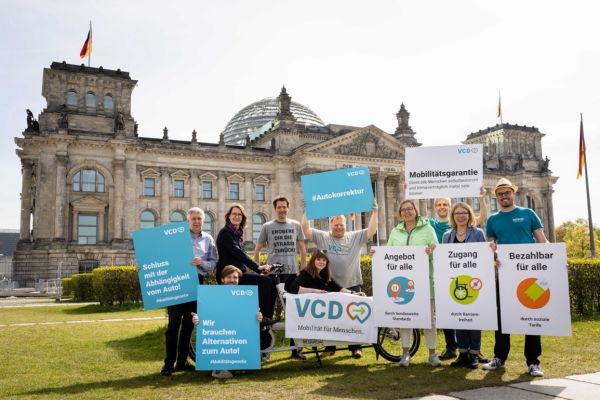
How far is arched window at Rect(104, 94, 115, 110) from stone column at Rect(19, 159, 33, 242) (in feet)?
29.4

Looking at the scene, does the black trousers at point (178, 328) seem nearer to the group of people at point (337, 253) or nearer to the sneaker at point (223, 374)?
the group of people at point (337, 253)

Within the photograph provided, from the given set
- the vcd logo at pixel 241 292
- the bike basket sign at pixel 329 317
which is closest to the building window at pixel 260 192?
the bike basket sign at pixel 329 317

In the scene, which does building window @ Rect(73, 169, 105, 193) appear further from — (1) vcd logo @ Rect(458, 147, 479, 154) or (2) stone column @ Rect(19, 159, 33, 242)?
(1) vcd logo @ Rect(458, 147, 479, 154)

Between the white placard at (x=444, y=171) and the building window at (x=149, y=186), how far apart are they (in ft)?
148

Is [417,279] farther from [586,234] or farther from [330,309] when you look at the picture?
[586,234]

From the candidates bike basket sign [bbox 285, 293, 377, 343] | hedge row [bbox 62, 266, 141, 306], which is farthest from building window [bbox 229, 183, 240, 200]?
bike basket sign [bbox 285, 293, 377, 343]

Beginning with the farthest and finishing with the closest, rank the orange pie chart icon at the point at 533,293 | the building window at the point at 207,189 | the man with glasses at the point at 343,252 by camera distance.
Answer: the building window at the point at 207,189, the man with glasses at the point at 343,252, the orange pie chart icon at the point at 533,293

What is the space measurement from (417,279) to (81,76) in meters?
48.9

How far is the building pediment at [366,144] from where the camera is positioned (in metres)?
58.1

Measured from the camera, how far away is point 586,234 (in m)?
86.2

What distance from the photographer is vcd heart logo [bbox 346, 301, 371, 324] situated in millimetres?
9195

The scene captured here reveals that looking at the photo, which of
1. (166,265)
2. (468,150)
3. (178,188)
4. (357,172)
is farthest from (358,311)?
(178,188)

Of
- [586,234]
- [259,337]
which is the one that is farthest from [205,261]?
[586,234]

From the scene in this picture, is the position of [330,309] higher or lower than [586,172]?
lower
